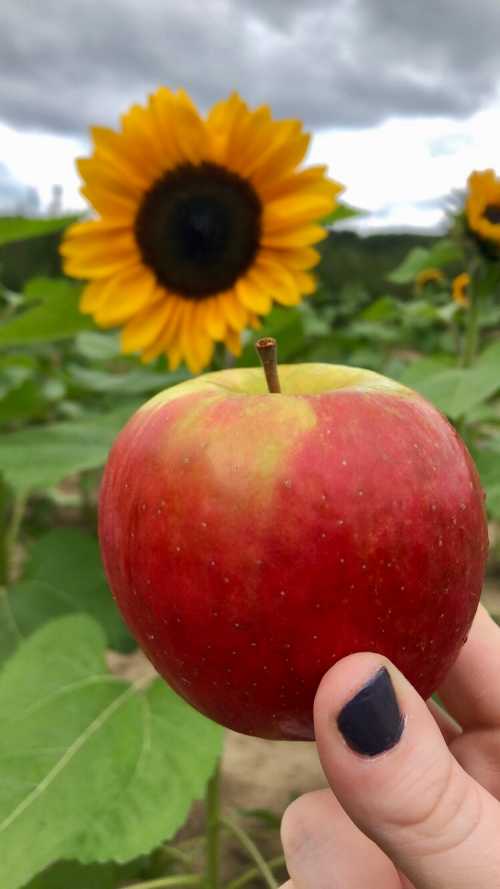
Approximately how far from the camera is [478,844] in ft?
2.25

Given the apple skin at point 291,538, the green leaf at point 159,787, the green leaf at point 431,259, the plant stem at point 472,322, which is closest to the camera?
the apple skin at point 291,538

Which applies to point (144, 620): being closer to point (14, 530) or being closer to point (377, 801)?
point (377, 801)

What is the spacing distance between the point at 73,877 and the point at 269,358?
97 centimetres

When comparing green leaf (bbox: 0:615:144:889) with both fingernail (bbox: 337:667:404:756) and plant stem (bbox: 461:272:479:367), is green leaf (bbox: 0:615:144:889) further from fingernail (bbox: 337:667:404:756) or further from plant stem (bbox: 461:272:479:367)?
plant stem (bbox: 461:272:479:367)

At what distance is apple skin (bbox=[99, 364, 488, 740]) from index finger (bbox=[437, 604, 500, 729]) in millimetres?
331

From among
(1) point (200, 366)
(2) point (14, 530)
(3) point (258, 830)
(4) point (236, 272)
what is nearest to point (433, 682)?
(1) point (200, 366)

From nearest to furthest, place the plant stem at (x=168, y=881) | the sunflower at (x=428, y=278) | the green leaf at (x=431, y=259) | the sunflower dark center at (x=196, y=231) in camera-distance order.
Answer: the plant stem at (x=168, y=881) → the sunflower dark center at (x=196, y=231) → the green leaf at (x=431, y=259) → the sunflower at (x=428, y=278)

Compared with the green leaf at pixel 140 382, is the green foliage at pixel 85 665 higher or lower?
lower

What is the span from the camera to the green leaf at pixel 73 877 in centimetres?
131

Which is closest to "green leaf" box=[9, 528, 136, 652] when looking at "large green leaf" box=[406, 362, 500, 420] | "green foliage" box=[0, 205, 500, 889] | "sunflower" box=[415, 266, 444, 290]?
"green foliage" box=[0, 205, 500, 889]

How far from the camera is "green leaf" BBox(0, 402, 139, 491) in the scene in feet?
4.61

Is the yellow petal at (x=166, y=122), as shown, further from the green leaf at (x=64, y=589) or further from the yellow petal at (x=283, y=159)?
the green leaf at (x=64, y=589)

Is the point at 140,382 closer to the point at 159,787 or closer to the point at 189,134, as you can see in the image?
the point at 189,134

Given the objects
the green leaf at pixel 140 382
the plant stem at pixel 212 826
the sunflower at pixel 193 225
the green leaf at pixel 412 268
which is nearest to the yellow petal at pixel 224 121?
the sunflower at pixel 193 225
